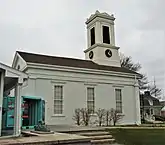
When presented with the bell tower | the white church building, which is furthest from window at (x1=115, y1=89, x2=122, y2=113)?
the bell tower

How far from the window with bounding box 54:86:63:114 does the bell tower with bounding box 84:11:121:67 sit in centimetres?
723

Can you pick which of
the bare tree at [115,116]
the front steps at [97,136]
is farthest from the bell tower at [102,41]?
the front steps at [97,136]

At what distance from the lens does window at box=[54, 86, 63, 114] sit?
1767cm

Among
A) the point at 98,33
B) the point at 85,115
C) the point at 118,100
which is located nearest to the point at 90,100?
the point at 85,115

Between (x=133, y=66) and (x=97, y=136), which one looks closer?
(x=97, y=136)

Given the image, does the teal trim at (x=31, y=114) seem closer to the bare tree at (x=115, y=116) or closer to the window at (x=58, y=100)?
the window at (x=58, y=100)

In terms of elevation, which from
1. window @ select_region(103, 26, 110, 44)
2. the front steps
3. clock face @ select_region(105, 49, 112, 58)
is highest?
window @ select_region(103, 26, 110, 44)

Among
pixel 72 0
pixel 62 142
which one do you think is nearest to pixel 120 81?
pixel 72 0

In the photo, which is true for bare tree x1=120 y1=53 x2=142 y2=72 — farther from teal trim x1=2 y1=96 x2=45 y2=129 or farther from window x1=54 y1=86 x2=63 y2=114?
teal trim x1=2 y1=96 x2=45 y2=129

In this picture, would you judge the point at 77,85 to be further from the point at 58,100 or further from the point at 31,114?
the point at 31,114

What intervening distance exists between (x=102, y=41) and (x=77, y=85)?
8.14 metres

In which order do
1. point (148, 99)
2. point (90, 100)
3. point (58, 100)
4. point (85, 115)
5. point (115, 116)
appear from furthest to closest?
point (148, 99)
point (90, 100)
point (115, 116)
point (85, 115)
point (58, 100)

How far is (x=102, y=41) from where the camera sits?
2483 cm

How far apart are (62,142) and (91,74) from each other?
1329 cm
